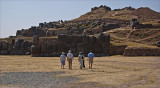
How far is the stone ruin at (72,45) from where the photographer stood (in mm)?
39344

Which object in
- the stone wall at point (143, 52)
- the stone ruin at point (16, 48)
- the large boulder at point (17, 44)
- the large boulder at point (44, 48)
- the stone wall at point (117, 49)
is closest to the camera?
the stone wall at point (143, 52)

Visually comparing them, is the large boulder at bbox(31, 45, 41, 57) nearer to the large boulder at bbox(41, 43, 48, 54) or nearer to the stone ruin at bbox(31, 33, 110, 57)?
the stone ruin at bbox(31, 33, 110, 57)

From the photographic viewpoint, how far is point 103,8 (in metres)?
142

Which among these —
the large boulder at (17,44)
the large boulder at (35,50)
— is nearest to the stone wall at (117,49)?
the large boulder at (35,50)

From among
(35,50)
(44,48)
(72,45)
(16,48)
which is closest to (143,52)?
(72,45)

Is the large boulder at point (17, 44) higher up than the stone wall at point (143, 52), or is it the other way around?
the large boulder at point (17, 44)

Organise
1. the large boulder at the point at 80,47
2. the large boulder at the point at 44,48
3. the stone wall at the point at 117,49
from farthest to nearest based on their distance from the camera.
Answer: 1. the large boulder at the point at 44,48
2. the stone wall at the point at 117,49
3. the large boulder at the point at 80,47

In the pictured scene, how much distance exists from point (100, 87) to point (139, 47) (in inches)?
1061

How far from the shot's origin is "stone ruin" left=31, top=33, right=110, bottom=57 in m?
39.3

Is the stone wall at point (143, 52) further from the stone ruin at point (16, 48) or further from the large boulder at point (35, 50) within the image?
the stone ruin at point (16, 48)

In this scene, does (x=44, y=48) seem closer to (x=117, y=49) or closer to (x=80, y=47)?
(x=80, y=47)

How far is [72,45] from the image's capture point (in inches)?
1556

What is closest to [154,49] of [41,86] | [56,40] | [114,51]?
[114,51]

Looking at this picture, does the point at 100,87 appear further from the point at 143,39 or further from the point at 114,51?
the point at 143,39
